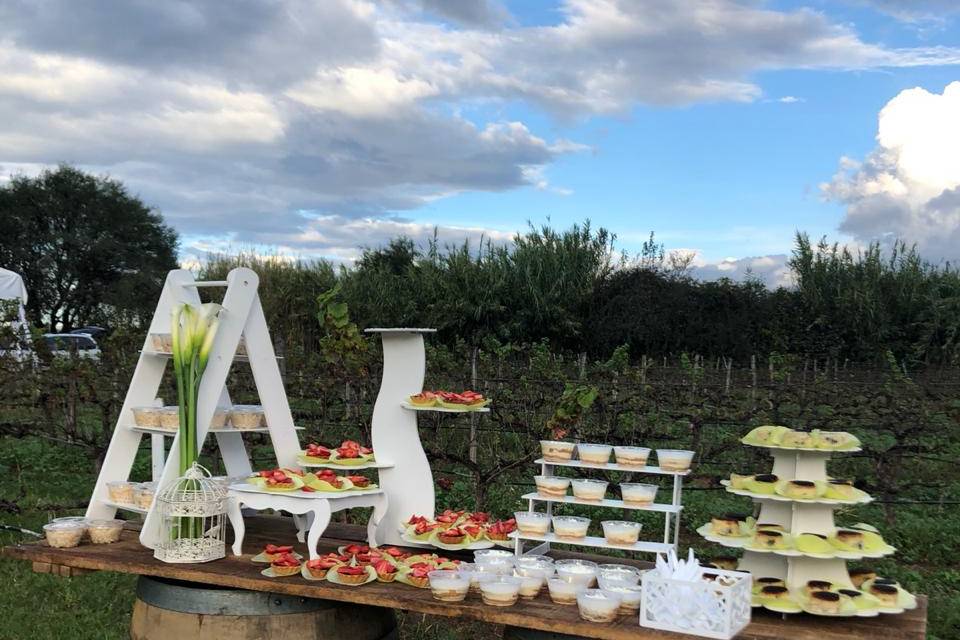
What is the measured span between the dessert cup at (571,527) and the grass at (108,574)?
1515 millimetres

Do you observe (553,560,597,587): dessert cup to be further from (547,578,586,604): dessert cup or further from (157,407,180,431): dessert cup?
(157,407,180,431): dessert cup

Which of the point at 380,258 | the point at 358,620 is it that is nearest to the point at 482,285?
the point at 380,258

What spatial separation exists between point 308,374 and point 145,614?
5.59 metres

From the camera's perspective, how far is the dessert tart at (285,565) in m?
3.73

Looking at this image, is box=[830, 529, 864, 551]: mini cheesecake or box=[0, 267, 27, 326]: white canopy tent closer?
box=[830, 529, 864, 551]: mini cheesecake

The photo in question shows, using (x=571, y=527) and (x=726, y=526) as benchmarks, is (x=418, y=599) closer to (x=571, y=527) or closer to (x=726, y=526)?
(x=571, y=527)

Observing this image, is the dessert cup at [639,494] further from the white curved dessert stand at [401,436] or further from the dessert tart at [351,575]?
the dessert tart at [351,575]

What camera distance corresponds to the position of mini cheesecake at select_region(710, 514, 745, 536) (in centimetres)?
352

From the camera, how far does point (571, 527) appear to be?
3.93 meters

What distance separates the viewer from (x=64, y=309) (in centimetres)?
3148

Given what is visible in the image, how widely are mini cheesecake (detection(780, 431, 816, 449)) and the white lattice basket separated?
56 cm

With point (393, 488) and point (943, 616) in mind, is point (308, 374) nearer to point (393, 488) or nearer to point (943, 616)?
point (393, 488)

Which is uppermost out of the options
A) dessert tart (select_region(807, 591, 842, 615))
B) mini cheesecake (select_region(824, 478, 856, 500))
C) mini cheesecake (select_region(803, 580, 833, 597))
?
mini cheesecake (select_region(824, 478, 856, 500))

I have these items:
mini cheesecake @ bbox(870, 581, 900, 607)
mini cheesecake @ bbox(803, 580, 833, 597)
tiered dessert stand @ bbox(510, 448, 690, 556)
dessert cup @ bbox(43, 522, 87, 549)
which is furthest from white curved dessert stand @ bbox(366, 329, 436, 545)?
mini cheesecake @ bbox(870, 581, 900, 607)
